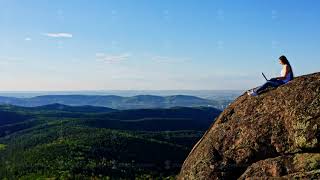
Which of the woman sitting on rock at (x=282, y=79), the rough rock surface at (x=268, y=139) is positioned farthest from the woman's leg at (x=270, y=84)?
the rough rock surface at (x=268, y=139)

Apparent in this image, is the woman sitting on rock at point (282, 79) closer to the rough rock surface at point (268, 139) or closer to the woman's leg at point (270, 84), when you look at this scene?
the woman's leg at point (270, 84)

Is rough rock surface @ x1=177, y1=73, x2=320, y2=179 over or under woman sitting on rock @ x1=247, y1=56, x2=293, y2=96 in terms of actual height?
under

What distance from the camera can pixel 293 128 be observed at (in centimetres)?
2750

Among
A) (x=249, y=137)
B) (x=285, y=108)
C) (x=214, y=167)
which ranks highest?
(x=285, y=108)

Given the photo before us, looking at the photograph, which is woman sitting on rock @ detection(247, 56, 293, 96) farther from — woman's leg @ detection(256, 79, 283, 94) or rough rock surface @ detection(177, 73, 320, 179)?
rough rock surface @ detection(177, 73, 320, 179)

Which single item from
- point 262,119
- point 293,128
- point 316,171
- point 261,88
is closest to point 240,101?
point 261,88

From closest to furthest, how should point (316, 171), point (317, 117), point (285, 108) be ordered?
point (316, 171)
point (317, 117)
point (285, 108)

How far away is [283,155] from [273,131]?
187 centimetres

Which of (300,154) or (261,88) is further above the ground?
(261,88)

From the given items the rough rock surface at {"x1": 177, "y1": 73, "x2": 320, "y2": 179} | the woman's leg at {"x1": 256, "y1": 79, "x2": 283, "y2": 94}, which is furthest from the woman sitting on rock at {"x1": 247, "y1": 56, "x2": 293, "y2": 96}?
the rough rock surface at {"x1": 177, "y1": 73, "x2": 320, "y2": 179}

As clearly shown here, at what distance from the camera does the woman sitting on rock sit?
1272 inches

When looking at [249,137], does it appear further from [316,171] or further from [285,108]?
[316,171]

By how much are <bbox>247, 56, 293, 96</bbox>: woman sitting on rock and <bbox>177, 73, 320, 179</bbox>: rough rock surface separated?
0.65 metres

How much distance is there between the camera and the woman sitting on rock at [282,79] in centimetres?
3231
